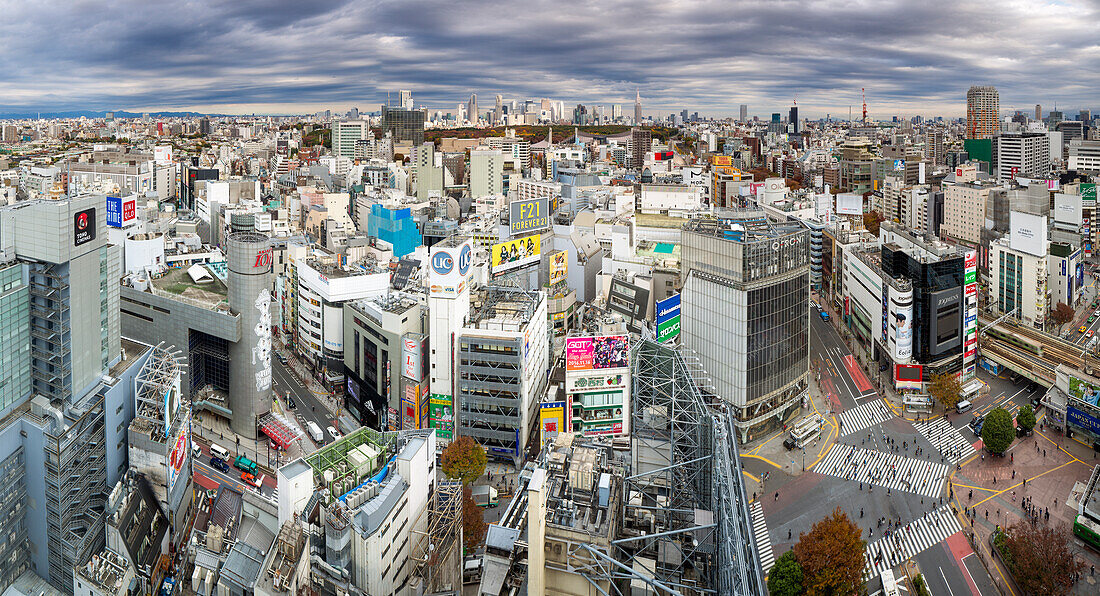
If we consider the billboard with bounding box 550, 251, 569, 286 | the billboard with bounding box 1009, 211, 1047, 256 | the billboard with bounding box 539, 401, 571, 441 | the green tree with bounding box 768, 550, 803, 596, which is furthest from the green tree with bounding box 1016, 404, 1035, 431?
the billboard with bounding box 550, 251, 569, 286

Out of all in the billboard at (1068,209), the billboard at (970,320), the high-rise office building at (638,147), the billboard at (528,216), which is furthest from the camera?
the high-rise office building at (638,147)

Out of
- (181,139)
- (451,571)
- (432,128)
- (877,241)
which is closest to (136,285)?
(451,571)

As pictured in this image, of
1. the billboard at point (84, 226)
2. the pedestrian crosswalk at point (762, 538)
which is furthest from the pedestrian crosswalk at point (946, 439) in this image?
the billboard at point (84, 226)

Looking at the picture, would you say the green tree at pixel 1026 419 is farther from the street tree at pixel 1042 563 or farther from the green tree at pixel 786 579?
the green tree at pixel 786 579

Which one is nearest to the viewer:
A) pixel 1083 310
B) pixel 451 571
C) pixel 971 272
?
pixel 451 571

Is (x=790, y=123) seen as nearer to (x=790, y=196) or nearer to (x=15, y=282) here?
(x=790, y=196)

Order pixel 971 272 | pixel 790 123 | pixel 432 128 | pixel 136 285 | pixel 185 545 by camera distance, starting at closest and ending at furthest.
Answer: pixel 185 545 < pixel 136 285 < pixel 971 272 < pixel 432 128 < pixel 790 123
